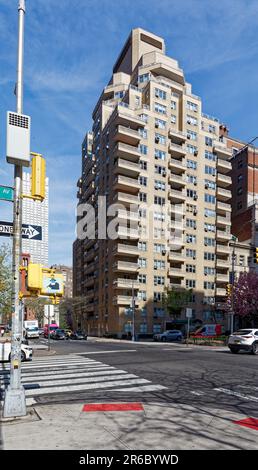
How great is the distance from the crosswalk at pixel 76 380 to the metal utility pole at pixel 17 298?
265cm

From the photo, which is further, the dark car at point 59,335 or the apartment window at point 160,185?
the apartment window at point 160,185

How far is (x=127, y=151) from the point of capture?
6284cm

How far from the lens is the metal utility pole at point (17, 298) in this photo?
7707 mm

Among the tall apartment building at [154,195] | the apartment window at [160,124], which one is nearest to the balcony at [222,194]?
the tall apartment building at [154,195]

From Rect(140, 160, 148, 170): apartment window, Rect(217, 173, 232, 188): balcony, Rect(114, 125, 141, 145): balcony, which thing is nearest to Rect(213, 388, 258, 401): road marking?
Rect(114, 125, 141, 145): balcony

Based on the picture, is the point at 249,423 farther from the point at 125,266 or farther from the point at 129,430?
the point at 125,266

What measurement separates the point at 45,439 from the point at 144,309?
2268 inches

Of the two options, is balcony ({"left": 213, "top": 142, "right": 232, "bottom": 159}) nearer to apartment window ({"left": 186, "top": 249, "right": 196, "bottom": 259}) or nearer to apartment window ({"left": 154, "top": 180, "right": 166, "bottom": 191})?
apartment window ({"left": 154, "top": 180, "right": 166, "bottom": 191})

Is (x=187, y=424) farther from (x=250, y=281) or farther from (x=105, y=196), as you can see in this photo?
(x=105, y=196)

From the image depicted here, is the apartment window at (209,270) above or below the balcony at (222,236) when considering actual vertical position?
below

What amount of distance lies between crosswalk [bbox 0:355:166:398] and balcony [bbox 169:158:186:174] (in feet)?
181

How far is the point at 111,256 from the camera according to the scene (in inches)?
2500

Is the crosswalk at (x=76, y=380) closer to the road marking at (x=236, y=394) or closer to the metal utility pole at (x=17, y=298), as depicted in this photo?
the road marking at (x=236, y=394)

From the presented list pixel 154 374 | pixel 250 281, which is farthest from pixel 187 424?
pixel 250 281
